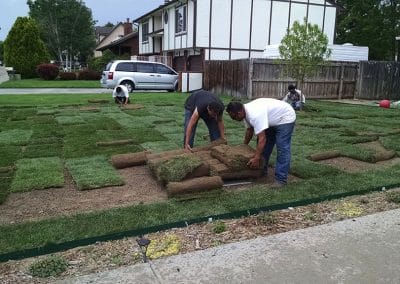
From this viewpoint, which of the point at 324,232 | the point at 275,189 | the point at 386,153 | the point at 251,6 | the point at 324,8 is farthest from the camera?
the point at 324,8

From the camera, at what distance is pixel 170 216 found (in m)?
4.45

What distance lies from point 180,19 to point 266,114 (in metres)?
23.6

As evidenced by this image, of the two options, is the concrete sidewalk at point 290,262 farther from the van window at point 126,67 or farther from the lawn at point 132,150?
the van window at point 126,67

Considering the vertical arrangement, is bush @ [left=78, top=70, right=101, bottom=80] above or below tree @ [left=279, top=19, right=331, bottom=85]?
below

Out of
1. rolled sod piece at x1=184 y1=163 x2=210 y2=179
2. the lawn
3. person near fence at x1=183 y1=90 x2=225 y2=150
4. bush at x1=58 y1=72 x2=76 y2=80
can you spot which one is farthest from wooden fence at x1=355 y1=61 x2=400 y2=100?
bush at x1=58 y1=72 x2=76 y2=80

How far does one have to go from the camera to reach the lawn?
4.29 meters

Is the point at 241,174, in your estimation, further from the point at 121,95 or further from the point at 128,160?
the point at 121,95

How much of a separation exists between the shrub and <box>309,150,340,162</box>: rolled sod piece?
4.75m

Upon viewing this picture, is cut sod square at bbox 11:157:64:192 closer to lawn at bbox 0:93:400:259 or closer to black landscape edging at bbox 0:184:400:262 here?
lawn at bbox 0:93:400:259

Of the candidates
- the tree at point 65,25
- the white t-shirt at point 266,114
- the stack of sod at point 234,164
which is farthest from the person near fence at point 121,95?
the tree at point 65,25

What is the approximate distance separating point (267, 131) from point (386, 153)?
280 centimetres

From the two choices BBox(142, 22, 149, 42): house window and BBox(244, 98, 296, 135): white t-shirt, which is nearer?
BBox(244, 98, 296, 135): white t-shirt

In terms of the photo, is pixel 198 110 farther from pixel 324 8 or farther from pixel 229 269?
pixel 324 8

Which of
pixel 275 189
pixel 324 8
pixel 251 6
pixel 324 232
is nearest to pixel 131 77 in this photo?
pixel 251 6
